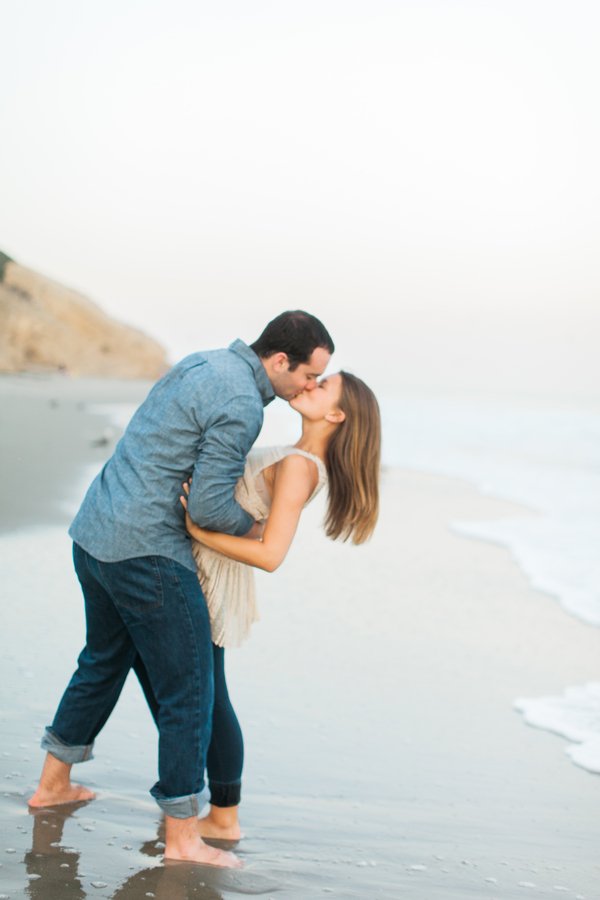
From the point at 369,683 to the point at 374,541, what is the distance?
13.8 ft

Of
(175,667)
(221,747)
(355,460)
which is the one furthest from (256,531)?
(221,747)

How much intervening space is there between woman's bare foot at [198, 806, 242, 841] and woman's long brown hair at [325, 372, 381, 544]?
1.00 meters

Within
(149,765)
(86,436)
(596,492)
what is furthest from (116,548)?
(596,492)

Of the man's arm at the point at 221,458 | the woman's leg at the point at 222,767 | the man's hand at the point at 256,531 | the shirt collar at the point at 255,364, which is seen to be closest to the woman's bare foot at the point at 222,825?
the woman's leg at the point at 222,767

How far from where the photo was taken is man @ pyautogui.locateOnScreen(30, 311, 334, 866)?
3018 millimetres

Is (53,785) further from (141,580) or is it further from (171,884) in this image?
(141,580)

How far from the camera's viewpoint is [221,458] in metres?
2.98

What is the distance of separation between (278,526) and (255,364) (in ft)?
1.64

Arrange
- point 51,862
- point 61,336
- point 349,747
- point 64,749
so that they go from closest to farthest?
point 51,862
point 64,749
point 349,747
point 61,336

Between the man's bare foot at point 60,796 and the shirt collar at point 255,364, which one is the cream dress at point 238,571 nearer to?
the shirt collar at point 255,364

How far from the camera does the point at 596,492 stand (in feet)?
52.2

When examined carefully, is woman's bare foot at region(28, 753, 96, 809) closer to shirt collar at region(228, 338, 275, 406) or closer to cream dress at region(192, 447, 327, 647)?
cream dress at region(192, 447, 327, 647)

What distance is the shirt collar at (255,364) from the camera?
3.18m

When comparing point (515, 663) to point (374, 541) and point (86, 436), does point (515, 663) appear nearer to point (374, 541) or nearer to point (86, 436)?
point (374, 541)
